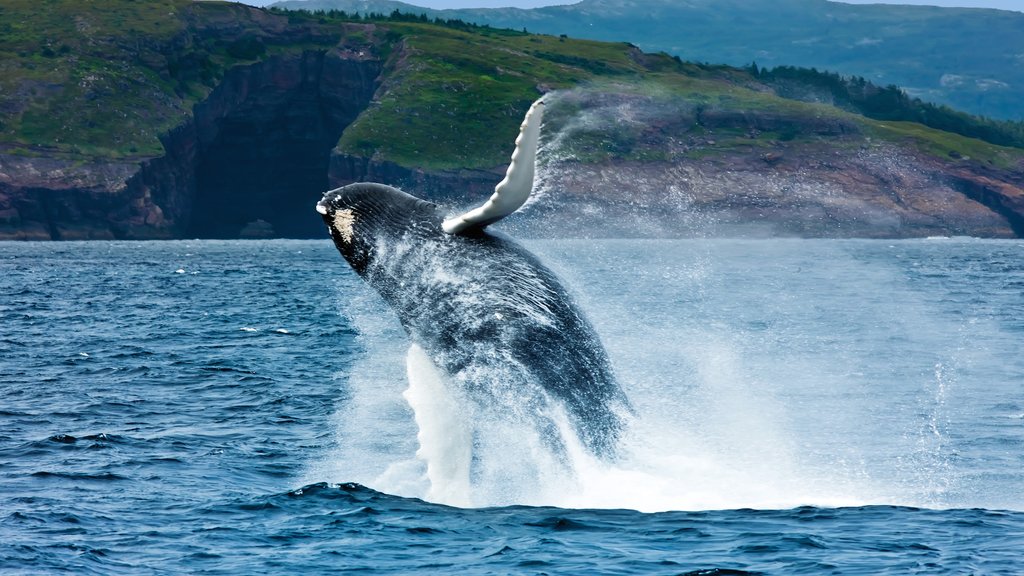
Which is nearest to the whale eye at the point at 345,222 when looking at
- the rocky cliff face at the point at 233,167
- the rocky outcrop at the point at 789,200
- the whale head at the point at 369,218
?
the whale head at the point at 369,218

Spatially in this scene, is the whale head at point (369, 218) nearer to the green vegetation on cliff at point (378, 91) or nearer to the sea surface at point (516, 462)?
the sea surface at point (516, 462)

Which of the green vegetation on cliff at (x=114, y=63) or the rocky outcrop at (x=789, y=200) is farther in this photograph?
the rocky outcrop at (x=789, y=200)

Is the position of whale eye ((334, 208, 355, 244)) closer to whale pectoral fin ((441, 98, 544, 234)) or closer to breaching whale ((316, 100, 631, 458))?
breaching whale ((316, 100, 631, 458))

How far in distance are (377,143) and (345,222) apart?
10547 centimetres

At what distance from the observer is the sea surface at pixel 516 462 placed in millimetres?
9117

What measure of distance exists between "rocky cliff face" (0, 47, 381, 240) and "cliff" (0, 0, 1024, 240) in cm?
19

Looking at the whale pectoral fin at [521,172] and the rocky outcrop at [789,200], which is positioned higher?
the whale pectoral fin at [521,172]

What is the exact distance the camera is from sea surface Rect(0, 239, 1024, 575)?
29.9ft

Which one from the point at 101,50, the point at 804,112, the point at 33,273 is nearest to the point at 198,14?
the point at 101,50

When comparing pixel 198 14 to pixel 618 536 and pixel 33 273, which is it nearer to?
pixel 33 273

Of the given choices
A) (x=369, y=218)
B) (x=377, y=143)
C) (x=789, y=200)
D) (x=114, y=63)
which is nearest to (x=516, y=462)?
(x=369, y=218)

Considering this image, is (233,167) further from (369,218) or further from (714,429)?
(369,218)

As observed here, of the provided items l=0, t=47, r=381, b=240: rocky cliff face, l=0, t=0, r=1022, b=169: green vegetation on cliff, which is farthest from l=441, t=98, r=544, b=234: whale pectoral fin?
l=0, t=0, r=1022, b=169: green vegetation on cliff

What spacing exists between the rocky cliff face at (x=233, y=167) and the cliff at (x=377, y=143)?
190 mm
